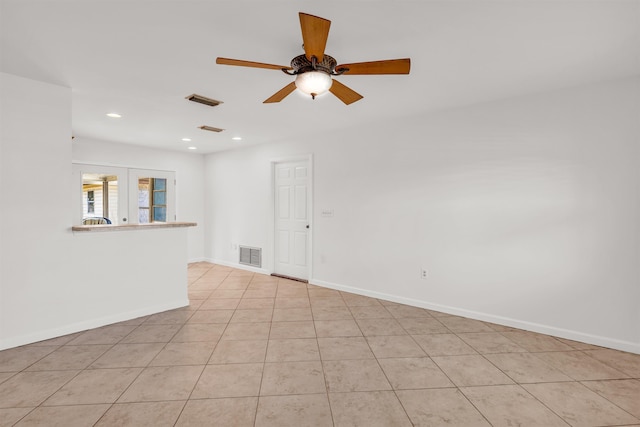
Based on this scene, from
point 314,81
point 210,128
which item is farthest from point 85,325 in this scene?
point 314,81

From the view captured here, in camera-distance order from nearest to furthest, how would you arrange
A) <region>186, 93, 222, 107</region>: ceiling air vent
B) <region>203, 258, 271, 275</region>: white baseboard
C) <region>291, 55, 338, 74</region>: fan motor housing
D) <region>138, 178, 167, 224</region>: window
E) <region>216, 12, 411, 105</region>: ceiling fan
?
<region>216, 12, 411, 105</region>: ceiling fan → <region>291, 55, 338, 74</region>: fan motor housing → <region>186, 93, 222, 107</region>: ceiling air vent → <region>203, 258, 271, 275</region>: white baseboard → <region>138, 178, 167, 224</region>: window

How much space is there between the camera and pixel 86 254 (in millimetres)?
2988

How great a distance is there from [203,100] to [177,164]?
3461 mm

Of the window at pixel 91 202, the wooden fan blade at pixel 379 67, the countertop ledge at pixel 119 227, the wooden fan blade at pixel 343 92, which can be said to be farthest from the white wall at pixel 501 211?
the window at pixel 91 202

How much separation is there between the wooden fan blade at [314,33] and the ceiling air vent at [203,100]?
1803 mm

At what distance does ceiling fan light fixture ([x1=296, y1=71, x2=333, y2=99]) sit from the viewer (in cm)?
186

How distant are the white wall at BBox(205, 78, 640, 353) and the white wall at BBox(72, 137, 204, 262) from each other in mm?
3180

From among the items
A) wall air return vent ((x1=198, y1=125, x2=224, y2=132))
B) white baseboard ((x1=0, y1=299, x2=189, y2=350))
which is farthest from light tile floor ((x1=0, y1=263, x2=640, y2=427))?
wall air return vent ((x1=198, y1=125, x2=224, y2=132))

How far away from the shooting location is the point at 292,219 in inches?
201

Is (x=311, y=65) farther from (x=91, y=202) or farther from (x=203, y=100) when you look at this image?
(x=91, y=202)

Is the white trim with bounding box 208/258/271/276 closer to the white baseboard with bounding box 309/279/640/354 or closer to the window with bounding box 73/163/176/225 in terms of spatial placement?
the window with bounding box 73/163/176/225

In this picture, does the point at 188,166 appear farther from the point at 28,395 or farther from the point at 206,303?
the point at 28,395

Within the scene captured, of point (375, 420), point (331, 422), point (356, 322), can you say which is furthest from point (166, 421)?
point (356, 322)

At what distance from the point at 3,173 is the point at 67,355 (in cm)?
168
